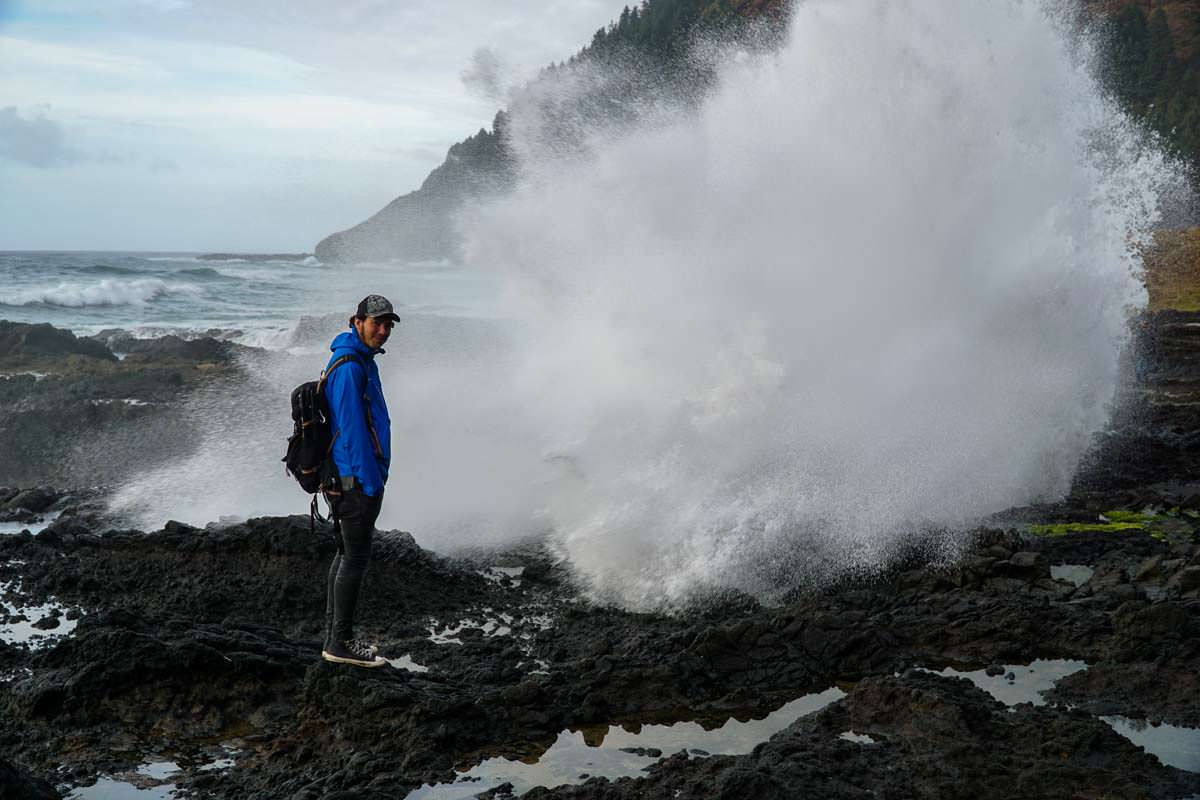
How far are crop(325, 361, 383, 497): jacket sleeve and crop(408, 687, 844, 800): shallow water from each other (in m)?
1.71

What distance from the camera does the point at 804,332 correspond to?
417 inches

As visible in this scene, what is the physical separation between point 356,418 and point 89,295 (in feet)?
147

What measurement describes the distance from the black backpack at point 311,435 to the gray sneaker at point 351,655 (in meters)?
0.96

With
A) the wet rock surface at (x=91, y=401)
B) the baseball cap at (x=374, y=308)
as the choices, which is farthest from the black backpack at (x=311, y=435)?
the wet rock surface at (x=91, y=401)

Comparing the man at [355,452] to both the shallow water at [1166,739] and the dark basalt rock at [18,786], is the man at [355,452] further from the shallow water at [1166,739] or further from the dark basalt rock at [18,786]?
→ the shallow water at [1166,739]

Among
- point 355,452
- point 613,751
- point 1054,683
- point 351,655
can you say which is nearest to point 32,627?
point 351,655

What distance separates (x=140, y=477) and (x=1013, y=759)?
37.3ft

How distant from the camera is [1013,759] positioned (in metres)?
5.09

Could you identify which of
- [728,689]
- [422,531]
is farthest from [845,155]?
[728,689]

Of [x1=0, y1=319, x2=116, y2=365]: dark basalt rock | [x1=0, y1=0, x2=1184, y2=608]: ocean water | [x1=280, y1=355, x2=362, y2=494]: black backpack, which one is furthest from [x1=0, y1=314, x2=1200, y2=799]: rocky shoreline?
[x1=0, y1=319, x2=116, y2=365]: dark basalt rock

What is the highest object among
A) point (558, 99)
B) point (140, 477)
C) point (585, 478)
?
point (558, 99)

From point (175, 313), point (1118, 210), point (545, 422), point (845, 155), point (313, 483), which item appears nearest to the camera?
point (313, 483)

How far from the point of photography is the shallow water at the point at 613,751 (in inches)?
210

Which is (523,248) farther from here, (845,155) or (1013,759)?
(1013,759)
